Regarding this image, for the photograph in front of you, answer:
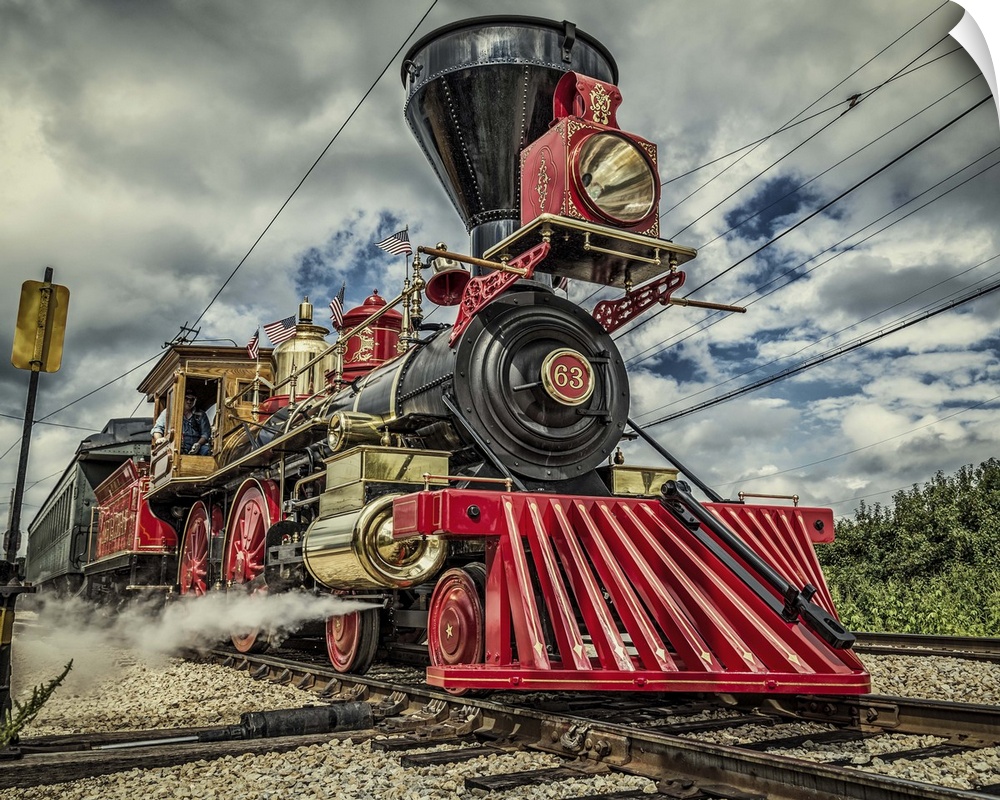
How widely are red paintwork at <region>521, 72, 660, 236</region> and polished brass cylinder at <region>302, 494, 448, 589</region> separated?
1.82 m

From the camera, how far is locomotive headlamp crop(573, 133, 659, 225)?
188 inches

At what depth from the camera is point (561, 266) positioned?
5098mm

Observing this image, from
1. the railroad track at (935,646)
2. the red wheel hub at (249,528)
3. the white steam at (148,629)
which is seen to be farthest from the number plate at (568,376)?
the railroad track at (935,646)

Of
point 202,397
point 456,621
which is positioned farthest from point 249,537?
point 456,621

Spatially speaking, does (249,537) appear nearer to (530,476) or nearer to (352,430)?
(352,430)

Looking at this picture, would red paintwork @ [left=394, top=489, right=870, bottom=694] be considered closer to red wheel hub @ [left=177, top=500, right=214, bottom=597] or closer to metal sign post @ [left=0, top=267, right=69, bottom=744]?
metal sign post @ [left=0, top=267, right=69, bottom=744]

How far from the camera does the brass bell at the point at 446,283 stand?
546cm

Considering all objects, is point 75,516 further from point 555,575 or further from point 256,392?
point 555,575

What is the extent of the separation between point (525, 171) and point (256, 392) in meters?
3.79

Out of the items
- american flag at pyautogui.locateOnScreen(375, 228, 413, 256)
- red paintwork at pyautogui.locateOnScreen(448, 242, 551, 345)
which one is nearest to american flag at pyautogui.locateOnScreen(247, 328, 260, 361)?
american flag at pyautogui.locateOnScreen(375, 228, 413, 256)

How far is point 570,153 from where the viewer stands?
15.4 ft

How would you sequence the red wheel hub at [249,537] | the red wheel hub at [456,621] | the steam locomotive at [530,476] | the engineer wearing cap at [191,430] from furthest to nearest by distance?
the engineer wearing cap at [191,430], the red wheel hub at [249,537], the red wheel hub at [456,621], the steam locomotive at [530,476]

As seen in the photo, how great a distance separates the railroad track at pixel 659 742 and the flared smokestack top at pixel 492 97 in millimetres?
2884

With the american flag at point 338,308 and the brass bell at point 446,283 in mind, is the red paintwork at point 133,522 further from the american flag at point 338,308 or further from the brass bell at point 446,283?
the brass bell at point 446,283
